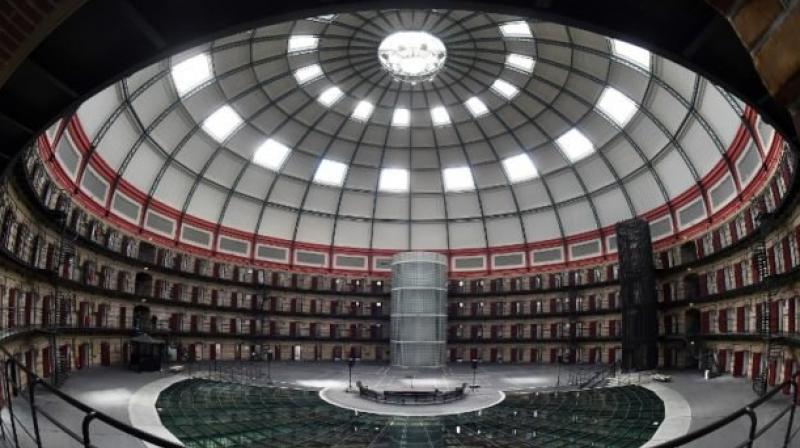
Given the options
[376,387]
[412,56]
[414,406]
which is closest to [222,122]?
[412,56]

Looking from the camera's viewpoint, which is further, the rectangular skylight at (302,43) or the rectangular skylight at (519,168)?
the rectangular skylight at (519,168)

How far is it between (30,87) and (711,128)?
122ft

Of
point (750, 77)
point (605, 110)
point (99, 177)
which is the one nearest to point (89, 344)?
point (99, 177)

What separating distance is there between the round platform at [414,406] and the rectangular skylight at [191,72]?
23.5 metres

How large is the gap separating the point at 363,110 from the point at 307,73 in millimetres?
6918

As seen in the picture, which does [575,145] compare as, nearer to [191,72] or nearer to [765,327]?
[765,327]

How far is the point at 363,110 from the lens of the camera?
44719mm

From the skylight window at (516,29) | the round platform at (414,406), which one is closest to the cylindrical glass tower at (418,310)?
the round platform at (414,406)

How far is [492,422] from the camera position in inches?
880

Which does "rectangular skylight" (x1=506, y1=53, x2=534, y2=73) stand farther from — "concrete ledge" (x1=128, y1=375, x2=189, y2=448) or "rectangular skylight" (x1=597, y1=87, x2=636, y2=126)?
"concrete ledge" (x1=128, y1=375, x2=189, y2=448)

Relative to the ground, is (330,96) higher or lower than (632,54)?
higher

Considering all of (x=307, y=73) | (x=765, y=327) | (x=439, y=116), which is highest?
(x=307, y=73)

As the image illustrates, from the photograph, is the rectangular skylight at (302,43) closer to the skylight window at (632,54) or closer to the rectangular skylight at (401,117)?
the rectangular skylight at (401,117)

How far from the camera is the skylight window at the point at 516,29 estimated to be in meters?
33.6
